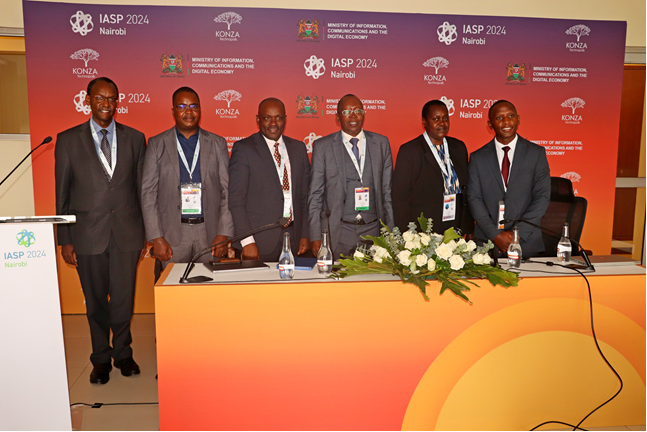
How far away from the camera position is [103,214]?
10.4ft

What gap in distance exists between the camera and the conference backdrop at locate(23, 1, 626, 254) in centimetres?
429

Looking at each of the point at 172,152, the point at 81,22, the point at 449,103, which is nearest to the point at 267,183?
the point at 172,152

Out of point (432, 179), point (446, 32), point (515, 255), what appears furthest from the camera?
point (446, 32)

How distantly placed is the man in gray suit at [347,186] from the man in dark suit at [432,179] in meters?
0.14

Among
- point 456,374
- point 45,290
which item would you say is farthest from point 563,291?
point 45,290

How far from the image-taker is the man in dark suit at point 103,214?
314cm

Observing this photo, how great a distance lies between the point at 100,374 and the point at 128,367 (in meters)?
0.18

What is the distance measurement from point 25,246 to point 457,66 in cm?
406

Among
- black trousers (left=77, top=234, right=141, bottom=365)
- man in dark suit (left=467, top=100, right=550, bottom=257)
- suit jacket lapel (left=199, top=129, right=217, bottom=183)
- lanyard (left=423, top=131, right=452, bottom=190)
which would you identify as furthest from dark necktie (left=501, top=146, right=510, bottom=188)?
black trousers (left=77, top=234, right=141, bottom=365)

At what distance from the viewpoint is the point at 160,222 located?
3338 millimetres

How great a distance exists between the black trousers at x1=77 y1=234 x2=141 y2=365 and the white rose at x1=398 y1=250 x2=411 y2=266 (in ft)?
6.51

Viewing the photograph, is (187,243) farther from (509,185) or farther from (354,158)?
(509,185)

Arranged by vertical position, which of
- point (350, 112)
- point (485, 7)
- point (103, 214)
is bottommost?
point (103, 214)

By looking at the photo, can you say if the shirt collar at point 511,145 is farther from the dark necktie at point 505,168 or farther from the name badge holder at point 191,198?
the name badge holder at point 191,198
